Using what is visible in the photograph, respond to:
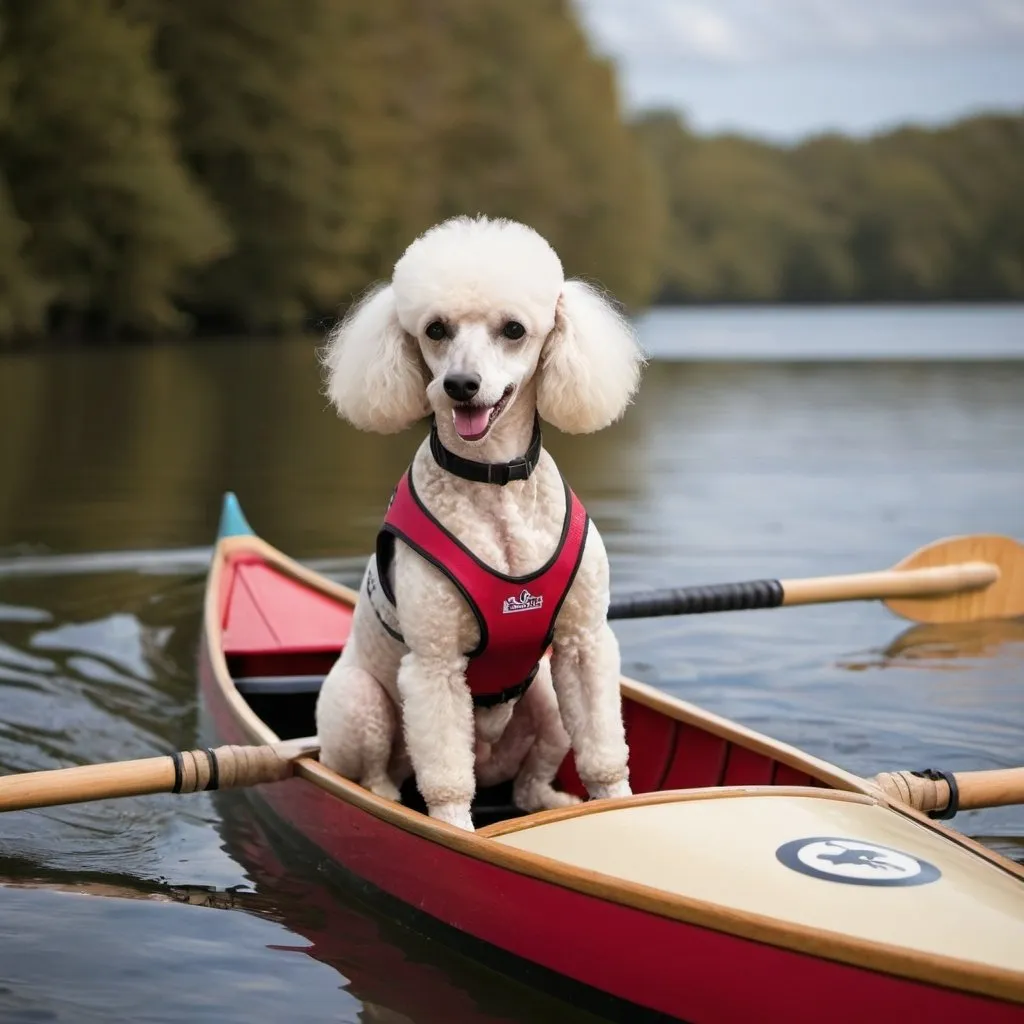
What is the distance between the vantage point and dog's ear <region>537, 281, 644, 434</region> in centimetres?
401

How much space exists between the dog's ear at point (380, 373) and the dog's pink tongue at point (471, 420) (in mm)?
Result: 237

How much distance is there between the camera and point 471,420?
384 centimetres

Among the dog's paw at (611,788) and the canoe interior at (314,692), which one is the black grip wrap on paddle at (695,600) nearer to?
the canoe interior at (314,692)

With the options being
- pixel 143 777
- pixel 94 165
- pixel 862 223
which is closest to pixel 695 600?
pixel 143 777

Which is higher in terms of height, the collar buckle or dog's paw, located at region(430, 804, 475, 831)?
the collar buckle

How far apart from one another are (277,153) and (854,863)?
119ft

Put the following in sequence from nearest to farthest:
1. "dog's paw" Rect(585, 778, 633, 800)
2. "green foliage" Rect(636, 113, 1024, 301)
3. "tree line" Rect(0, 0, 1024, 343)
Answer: "dog's paw" Rect(585, 778, 633, 800) → "tree line" Rect(0, 0, 1024, 343) → "green foliage" Rect(636, 113, 1024, 301)

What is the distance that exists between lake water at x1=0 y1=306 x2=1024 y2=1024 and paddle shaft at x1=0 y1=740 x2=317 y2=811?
1.23 ft

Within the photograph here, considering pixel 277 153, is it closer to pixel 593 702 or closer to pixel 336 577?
pixel 336 577

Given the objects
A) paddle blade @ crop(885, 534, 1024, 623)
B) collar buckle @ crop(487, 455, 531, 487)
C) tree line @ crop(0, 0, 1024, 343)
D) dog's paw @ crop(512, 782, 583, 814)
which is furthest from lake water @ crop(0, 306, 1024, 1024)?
tree line @ crop(0, 0, 1024, 343)

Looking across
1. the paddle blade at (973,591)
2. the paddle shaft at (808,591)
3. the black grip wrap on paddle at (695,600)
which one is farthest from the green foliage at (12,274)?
the black grip wrap on paddle at (695,600)

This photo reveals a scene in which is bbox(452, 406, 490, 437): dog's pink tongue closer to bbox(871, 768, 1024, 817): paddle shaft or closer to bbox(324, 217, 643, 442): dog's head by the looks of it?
bbox(324, 217, 643, 442): dog's head

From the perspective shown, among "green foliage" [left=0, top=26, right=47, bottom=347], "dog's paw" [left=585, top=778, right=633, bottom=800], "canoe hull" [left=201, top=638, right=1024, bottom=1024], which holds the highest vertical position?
"green foliage" [left=0, top=26, right=47, bottom=347]

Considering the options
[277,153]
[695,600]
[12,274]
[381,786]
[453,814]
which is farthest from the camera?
[277,153]
